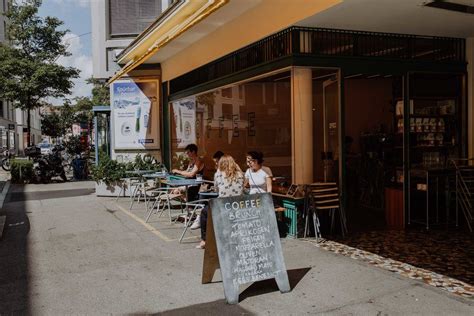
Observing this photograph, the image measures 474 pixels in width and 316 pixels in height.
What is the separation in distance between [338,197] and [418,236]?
134 cm

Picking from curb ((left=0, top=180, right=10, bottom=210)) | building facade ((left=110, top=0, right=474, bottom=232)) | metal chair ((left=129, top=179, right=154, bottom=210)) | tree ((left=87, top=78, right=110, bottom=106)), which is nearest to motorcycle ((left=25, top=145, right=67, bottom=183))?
curb ((left=0, top=180, right=10, bottom=210))

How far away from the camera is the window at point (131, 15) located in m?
14.0

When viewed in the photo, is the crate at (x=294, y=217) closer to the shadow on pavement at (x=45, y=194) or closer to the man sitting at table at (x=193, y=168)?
the man sitting at table at (x=193, y=168)

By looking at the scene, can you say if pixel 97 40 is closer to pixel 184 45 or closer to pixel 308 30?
pixel 184 45

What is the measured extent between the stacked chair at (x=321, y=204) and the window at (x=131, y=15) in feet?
29.6

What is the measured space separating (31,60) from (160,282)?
1628 centimetres

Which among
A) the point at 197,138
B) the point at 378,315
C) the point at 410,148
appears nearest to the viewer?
the point at 378,315

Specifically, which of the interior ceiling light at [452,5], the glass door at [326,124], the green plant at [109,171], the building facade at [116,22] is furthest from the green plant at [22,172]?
the interior ceiling light at [452,5]

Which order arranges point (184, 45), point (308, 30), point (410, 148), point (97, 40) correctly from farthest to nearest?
point (97, 40) → point (184, 45) → point (410, 148) → point (308, 30)

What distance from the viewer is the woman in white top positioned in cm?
681

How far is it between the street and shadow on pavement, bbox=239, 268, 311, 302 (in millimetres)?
10

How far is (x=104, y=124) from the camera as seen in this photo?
48.5ft

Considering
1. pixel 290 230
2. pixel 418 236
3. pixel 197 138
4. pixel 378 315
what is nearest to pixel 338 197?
pixel 290 230

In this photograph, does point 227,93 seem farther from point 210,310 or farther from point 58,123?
point 58,123
